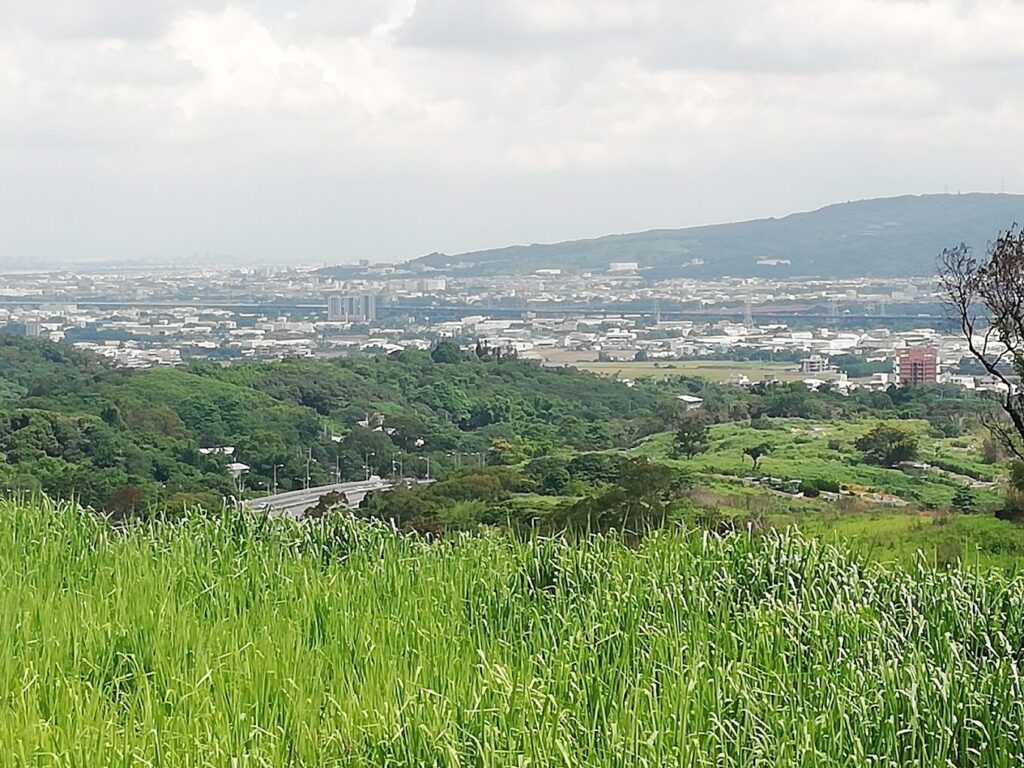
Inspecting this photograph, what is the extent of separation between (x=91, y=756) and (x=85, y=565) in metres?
2.17

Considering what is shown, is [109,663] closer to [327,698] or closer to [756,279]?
[327,698]

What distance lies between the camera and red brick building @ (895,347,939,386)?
796 inches

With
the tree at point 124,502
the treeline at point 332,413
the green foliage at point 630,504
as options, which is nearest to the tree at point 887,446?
the treeline at point 332,413

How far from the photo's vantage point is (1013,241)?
435 inches

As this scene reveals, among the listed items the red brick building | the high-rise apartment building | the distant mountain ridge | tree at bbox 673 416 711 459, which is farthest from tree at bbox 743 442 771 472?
the high-rise apartment building

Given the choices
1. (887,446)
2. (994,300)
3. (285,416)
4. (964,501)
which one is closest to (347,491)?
(285,416)

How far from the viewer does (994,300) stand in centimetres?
1119

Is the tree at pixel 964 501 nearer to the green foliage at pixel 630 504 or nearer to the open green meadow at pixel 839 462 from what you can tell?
the open green meadow at pixel 839 462

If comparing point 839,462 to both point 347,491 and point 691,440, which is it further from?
point 347,491

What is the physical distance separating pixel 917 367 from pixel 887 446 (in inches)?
224

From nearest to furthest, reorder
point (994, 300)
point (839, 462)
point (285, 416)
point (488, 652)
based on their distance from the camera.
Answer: point (488, 652)
point (994, 300)
point (839, 462)
point (285, 416)

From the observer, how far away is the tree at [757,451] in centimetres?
1448

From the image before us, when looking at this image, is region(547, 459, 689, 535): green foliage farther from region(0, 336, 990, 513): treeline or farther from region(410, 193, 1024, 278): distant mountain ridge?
region(410, 193, 1024, 278): distant mountain ridge

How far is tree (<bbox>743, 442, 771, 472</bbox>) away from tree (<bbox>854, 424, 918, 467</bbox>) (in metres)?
1.12
